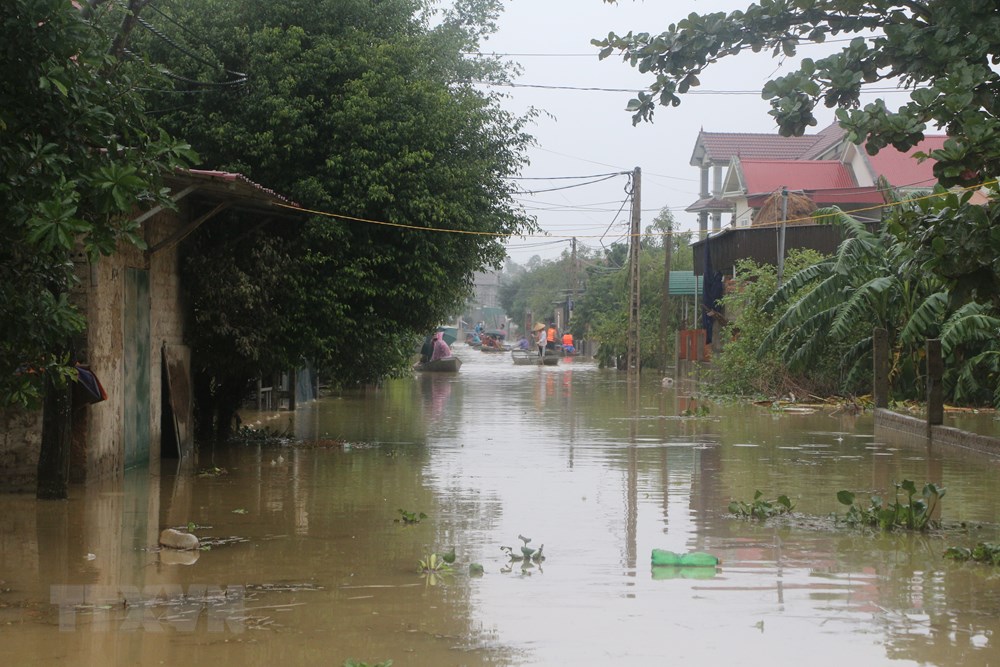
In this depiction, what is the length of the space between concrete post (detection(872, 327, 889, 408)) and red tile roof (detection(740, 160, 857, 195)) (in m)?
22.1

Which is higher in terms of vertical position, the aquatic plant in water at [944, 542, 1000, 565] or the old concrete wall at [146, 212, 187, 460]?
the old concrete wall at [146, 212, 187, 460]

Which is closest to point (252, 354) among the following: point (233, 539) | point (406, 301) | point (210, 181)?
point (406, 301)

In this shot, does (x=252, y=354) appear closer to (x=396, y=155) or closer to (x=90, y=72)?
(x=396, y=155)

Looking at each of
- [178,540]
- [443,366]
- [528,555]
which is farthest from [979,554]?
[443,366]

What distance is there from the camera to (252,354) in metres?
16.2

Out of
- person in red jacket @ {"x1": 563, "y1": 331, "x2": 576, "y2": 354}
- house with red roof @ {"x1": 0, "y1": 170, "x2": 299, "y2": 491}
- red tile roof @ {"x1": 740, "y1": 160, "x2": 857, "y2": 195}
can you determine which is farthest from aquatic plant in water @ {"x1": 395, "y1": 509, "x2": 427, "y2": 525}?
person in red jacket @ {"x1": 563, "y1": 331, "x2": 576, "y2": 354}

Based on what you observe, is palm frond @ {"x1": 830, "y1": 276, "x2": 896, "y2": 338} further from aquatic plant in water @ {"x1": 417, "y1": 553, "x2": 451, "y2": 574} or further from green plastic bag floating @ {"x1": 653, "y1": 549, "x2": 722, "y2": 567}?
aquatic plant in water @ {"x1": 417, "y1": 553, "x2": 451, "y2": 574}

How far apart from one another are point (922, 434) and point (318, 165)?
10282mm

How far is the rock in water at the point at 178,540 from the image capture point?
9453 mm

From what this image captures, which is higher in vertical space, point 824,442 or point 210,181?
point 210,181

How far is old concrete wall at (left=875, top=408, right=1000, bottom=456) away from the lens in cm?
1605

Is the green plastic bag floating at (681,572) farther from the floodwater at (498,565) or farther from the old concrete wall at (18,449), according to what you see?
the old concrete wall at (18,449)

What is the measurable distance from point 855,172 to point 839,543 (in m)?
36.2

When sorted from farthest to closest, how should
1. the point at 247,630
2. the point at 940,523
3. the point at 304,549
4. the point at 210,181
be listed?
the point at 210,181, the point at 940,523, the point at 304,549, the point at 247,630
